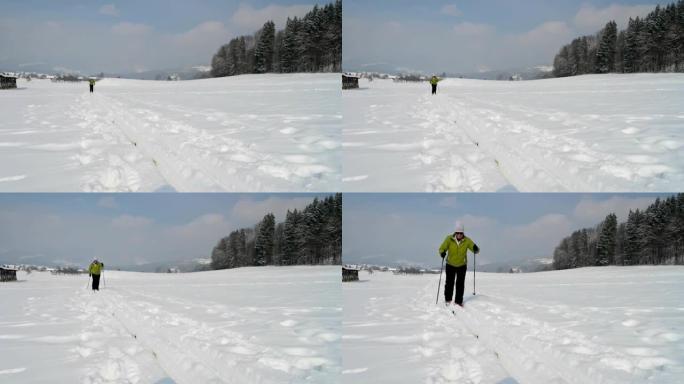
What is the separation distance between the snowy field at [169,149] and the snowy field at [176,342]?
5.46 feet

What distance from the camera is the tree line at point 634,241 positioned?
2481 cm

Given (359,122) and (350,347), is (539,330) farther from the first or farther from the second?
(359,122)

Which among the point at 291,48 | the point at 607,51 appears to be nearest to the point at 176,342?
the point at 291,48

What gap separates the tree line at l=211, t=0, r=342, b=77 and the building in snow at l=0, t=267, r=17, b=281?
18945 mm

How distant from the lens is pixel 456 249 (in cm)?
718

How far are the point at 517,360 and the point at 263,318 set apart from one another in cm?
342

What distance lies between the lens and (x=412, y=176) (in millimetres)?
6906

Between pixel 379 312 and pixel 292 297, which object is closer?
pixel 379 312

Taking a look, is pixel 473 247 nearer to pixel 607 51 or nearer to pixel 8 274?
pixel 8 274

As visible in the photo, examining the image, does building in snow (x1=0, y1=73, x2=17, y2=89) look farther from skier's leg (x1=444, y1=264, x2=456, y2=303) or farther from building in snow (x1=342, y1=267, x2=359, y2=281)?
skier's leg (x1=444, y1=264, x2=456, y2=303)

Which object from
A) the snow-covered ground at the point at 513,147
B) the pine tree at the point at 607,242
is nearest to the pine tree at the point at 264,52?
the pine tree at the point at 607,242

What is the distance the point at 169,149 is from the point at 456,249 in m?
4.46

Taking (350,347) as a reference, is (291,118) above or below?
above

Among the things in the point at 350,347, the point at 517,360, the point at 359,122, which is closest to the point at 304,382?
the point at 350,347
